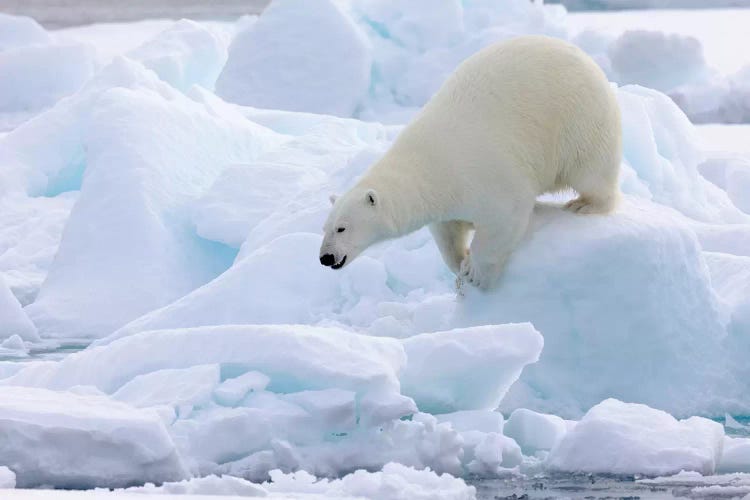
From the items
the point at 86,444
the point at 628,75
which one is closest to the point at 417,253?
the point at 86,444

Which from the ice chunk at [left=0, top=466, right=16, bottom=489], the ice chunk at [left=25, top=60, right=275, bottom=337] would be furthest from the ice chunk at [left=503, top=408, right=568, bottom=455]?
the ice chunk at [left=25, top=60, right=275, bottom=337]

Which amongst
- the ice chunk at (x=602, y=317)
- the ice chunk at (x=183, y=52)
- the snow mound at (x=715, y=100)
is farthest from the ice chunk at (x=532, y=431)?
the snow mound at (x=715, y=100)

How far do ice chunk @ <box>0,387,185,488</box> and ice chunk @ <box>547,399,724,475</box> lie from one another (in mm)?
1279

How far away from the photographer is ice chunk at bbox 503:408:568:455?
4605mm

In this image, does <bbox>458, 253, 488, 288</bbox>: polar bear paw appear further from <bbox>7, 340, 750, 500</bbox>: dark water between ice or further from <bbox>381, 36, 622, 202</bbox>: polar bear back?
<bbox>7, 340, 750, 500</bbox>: dark water between ice

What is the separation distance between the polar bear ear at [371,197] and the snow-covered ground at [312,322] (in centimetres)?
56

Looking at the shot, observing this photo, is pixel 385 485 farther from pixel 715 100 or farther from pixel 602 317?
pixel 715 100

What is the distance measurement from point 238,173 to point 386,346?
410cm

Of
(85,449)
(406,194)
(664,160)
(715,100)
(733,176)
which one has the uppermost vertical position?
(406,194)

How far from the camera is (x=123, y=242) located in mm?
8008

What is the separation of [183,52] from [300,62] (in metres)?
2.06

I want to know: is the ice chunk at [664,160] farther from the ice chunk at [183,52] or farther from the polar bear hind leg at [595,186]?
the ice chunk at [183,52]

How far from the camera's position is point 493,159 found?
552cm

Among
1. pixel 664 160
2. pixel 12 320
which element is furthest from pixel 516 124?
pixel 664 160
